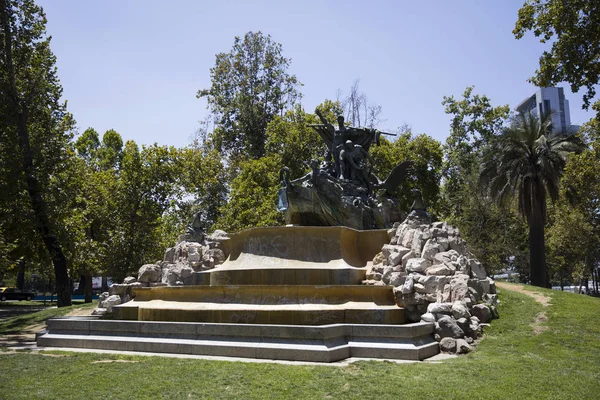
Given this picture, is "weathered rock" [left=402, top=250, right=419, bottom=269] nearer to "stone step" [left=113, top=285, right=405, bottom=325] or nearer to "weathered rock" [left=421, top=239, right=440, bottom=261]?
"weathered rock" [left=421, top=239, right=440, bottom=261]

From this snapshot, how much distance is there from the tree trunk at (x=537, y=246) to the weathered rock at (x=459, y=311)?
14764 millimetres

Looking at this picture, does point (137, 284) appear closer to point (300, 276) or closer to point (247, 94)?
point (300, 276)

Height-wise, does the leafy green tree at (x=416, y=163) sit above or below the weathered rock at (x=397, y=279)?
above

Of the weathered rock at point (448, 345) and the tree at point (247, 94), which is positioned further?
the tree at point (247, 94)

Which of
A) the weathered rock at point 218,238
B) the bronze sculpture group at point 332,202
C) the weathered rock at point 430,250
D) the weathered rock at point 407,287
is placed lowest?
the weathered rock at point 407,287

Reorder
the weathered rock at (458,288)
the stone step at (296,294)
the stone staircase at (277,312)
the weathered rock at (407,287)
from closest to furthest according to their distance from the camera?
the stone staircase at (277,312)
the weathered rock at (407,287)
the weathered rock at (458,288)
the stone step at (296,294)

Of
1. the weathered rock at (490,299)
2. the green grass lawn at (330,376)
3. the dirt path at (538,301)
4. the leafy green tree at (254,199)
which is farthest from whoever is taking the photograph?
the leafy green tree at (254,199)

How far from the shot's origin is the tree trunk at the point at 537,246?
23.7m

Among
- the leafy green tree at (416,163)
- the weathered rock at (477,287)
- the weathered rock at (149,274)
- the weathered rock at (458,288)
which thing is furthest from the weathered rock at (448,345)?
the leafy green tree at (416,163)

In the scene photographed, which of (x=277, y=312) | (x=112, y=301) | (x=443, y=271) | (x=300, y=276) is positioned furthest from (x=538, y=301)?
(x=112, y=301)

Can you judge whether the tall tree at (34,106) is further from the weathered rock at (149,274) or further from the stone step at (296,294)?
the stone step at (296,294)

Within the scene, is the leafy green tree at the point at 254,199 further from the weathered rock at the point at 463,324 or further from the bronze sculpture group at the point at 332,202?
the weathered rock at the point at 463,324

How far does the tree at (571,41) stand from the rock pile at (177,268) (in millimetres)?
10349

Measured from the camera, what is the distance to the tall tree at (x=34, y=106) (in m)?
21.8
